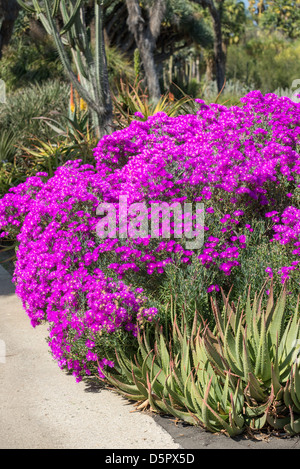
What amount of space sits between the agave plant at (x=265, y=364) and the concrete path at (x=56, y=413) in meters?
0.54

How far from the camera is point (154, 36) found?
2345 centimetres

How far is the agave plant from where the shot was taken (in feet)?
11.7

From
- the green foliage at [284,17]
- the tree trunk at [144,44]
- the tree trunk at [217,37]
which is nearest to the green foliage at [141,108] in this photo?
the tree trunk at [144,44]

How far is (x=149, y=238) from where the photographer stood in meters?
4.73

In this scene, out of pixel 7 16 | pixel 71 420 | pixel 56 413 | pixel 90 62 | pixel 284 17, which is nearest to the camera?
pixel 71 420

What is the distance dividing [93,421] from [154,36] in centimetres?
2145

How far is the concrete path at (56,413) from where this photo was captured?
361cm

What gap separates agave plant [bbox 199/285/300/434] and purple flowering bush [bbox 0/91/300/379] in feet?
2.00

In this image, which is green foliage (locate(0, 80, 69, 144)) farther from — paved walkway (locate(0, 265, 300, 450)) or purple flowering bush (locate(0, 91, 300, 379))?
paved walkway (locate(0, 265, 300, 450))

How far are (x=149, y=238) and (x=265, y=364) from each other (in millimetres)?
1472

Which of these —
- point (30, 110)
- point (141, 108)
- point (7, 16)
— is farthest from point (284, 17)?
point (141, 108)

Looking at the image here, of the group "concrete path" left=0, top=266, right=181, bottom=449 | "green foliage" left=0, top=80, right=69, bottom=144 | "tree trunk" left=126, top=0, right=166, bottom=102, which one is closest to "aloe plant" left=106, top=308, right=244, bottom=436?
"concrete path" left=0, top=266, right=181, bottom=449

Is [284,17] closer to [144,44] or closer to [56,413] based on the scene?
[144,44]
